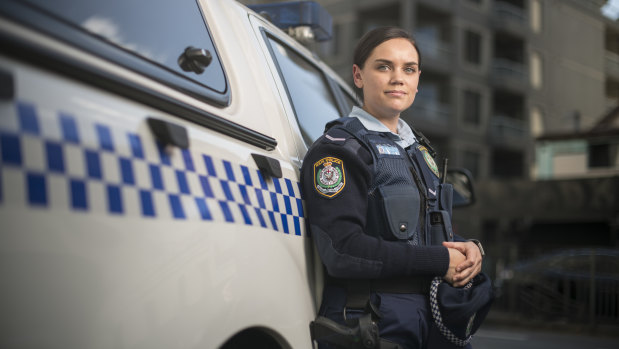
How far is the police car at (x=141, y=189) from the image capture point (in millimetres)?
897

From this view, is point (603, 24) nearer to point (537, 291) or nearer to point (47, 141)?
point (537, 291)

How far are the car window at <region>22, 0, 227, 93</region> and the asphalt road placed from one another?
20.8 feet

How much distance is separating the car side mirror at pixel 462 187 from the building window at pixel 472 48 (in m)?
24.3

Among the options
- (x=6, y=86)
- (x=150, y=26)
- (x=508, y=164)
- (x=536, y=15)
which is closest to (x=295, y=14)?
→ (x=150, y=26)

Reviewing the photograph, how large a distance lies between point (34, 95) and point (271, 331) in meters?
0.79

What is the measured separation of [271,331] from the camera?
1441mm

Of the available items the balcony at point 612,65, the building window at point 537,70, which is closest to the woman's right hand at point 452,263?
the building window at point 537,70

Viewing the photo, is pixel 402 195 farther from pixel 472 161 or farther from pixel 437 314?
pixel 472 161

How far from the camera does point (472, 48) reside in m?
26.1

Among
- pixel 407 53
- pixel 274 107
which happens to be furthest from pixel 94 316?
pixel 407 53

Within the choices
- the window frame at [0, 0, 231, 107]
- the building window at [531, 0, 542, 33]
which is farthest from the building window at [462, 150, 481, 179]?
the window frame at [0, 0, 231, 107]

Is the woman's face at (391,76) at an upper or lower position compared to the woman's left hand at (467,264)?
upper

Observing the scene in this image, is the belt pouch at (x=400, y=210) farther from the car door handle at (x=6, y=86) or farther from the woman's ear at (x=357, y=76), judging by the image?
the car door handle at (x=6, y=86)

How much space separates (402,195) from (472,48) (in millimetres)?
25903
